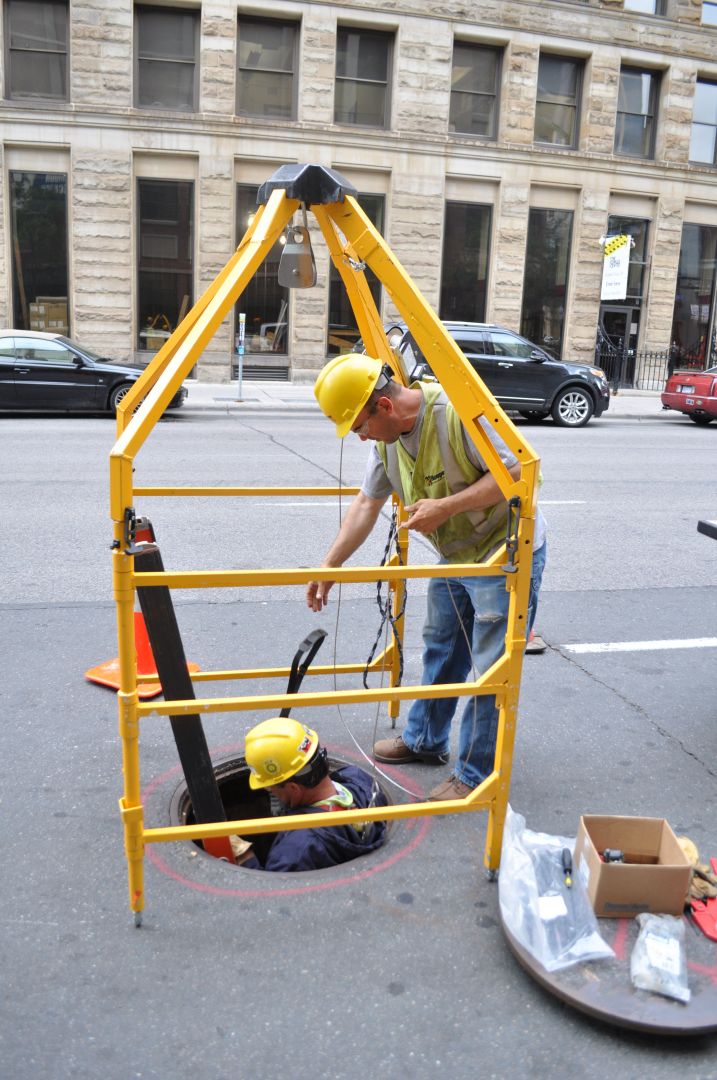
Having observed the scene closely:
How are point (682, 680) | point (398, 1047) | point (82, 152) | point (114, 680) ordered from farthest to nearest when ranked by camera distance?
point (82, 152)
point (682, 680)
point (114, 680)
point (398, 1047)

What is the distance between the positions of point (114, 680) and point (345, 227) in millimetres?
2577

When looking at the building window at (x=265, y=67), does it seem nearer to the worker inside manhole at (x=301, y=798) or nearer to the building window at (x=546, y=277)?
the building window at (x=546, y=277)

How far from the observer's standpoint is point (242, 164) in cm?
2130

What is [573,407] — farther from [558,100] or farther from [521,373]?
[558,100]

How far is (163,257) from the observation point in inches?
847

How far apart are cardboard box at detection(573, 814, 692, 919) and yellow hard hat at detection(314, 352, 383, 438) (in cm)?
150

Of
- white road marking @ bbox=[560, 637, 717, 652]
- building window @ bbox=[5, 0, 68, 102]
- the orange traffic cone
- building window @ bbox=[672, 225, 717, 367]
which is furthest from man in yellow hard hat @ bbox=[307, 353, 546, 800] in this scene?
building window @ bbox=[672, 225, 717, 367]

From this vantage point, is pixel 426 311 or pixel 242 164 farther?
pixel 242 164

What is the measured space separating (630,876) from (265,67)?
2251 centimetres

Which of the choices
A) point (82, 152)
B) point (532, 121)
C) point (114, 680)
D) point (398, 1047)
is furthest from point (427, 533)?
point (532, 121)

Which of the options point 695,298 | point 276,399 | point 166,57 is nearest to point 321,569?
point 276,399

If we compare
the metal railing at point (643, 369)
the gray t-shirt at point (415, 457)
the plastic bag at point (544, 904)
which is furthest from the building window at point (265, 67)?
the plastic bag at point (544, 904)

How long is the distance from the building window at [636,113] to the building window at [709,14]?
2091 mm

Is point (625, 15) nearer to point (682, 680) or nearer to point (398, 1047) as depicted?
point (682, 680)
